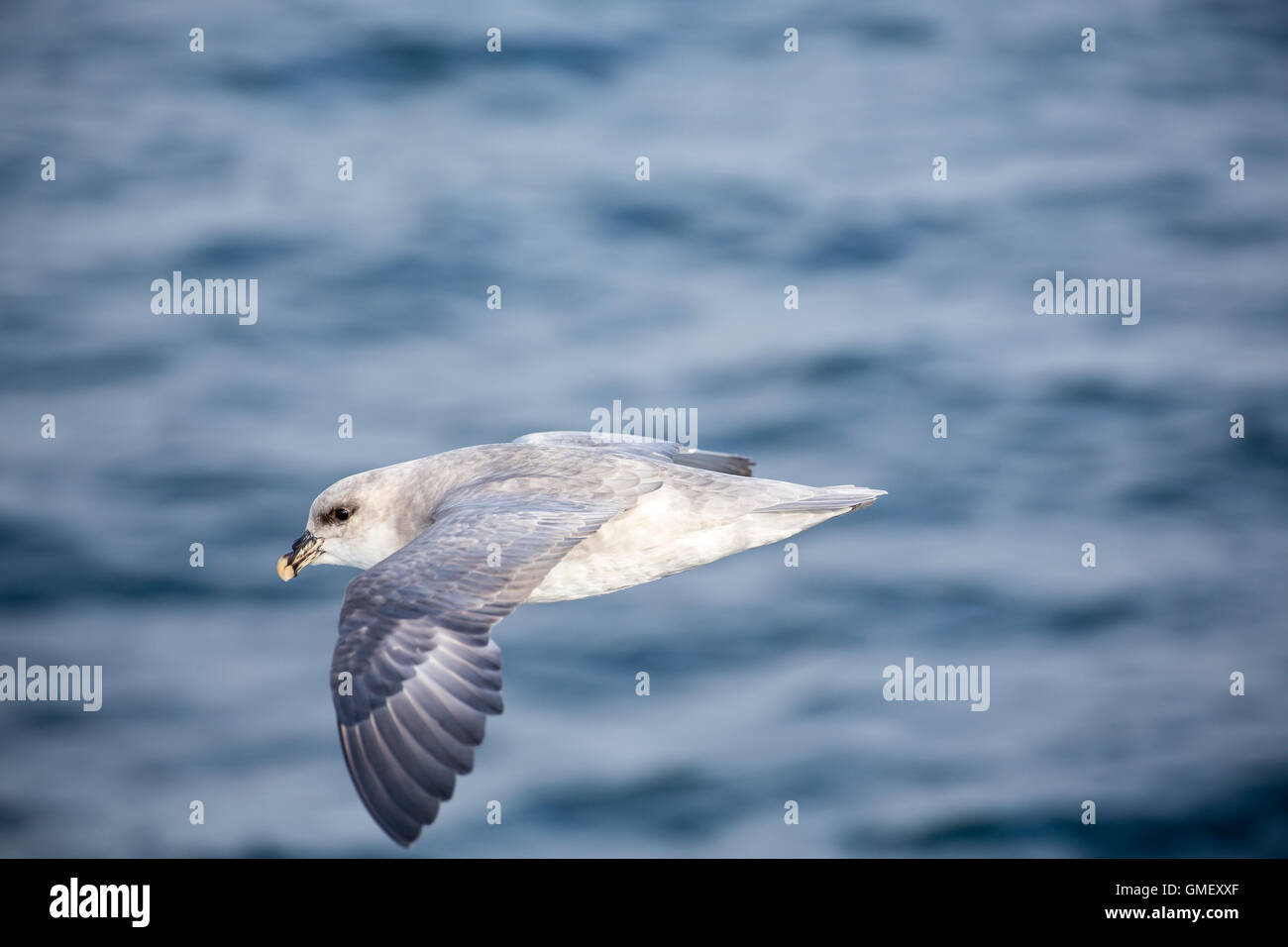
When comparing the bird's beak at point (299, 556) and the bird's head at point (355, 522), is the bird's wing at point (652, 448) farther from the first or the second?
the bird's beak at point (299, 556)

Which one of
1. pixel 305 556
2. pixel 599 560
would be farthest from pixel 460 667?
pixel 305 556

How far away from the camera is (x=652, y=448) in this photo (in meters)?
9.38

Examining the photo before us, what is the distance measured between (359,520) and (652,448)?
6.13ft

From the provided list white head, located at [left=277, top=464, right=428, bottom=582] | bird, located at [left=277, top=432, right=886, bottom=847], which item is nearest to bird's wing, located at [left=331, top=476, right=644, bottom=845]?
bird, located at [left=277, top=432, right=886, bottom=847]

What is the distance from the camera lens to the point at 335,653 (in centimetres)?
708

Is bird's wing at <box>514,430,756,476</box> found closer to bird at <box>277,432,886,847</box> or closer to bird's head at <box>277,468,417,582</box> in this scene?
bird at <box>277,432,886,847</box>

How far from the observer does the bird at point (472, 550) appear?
265 inches

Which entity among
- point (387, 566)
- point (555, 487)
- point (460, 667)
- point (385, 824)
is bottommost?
point (385, 824)

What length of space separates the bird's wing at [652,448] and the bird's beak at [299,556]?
1348 millimetres

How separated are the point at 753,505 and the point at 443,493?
167 cm

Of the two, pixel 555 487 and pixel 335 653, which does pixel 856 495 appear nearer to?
pixel 555 487

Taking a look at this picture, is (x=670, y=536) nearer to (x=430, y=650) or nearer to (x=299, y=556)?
(x=430, y=650)

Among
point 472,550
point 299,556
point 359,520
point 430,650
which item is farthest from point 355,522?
point 430,650

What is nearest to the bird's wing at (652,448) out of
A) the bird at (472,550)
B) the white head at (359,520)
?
the bird at (472,550)
